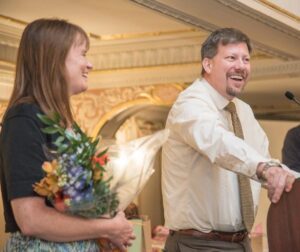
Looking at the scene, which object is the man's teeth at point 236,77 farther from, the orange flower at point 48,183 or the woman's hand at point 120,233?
the orange flower at point 48,183

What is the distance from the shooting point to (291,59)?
5.36 meters

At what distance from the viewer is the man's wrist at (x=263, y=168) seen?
1719 millimetres

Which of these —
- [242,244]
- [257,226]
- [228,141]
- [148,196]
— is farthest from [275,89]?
[228,141]

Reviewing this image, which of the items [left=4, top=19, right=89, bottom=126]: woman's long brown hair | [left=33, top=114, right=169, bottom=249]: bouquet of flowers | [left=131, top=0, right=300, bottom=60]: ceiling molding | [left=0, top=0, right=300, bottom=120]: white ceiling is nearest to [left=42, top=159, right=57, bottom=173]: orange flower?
[left=33, top=114, right=169, bottom=249]: bouquet of flowers

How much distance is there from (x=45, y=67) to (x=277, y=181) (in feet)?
2.02

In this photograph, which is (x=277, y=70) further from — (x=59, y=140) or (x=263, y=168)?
(x=59, y=140)

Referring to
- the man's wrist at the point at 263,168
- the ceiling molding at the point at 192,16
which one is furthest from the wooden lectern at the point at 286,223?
the ceiling molding at the point at 192,16

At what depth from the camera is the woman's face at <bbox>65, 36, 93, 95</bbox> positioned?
1.50 meters

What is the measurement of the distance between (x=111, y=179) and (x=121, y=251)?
0.22 metres

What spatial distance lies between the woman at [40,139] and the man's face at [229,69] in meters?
0.84

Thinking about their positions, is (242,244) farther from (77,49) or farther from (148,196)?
(148,196)

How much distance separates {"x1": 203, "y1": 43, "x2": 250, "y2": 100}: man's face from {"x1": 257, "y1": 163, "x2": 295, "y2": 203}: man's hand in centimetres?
65

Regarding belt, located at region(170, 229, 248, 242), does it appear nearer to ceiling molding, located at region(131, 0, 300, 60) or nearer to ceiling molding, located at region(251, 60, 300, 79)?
ceiling molding, located at region(131, 0, 300, 60)

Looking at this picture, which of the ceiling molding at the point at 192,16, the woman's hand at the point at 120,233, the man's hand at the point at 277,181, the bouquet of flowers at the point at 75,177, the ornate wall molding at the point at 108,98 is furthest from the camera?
the ornate wall molding at the point at 108,98
